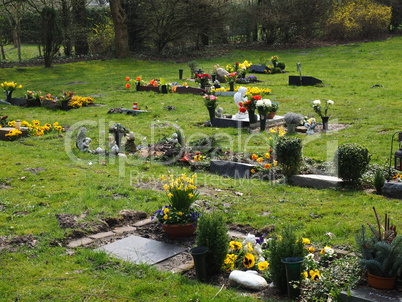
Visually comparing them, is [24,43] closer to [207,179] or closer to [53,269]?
[207,179]

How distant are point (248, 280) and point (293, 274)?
55cm

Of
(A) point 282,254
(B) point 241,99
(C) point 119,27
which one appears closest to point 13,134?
(B) point 241,99

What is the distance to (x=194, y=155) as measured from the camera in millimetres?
10734

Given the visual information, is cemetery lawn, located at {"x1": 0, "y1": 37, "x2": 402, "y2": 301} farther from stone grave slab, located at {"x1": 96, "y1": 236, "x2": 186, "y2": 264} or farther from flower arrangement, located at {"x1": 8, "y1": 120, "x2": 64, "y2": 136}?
flower arrangement, located at {"x1": 8, "y1": 120, "x2": 64, "y2": 136}

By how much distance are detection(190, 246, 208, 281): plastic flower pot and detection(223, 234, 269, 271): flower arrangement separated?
335 millimetres

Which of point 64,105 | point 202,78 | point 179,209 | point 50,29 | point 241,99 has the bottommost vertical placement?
point 179,209

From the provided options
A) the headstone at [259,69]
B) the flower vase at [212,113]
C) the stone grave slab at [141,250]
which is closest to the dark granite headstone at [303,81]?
the headstone at [259,69]

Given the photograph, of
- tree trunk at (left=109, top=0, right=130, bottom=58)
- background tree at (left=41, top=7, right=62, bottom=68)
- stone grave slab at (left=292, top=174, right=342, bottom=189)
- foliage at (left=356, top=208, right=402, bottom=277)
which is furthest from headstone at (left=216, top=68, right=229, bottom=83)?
foliage at (left=356, top=208, right=402, bottom=277)

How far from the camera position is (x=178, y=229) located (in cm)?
657

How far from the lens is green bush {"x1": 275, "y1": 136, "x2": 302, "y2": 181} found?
8.74 meters

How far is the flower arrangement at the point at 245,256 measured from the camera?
550 centimetres

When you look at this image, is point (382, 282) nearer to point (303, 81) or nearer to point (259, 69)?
point (303, 81)

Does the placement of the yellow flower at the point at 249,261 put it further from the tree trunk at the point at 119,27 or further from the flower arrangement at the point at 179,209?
the tree trunk at the point at 119,27

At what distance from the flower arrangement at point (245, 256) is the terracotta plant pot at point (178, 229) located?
0.87m
